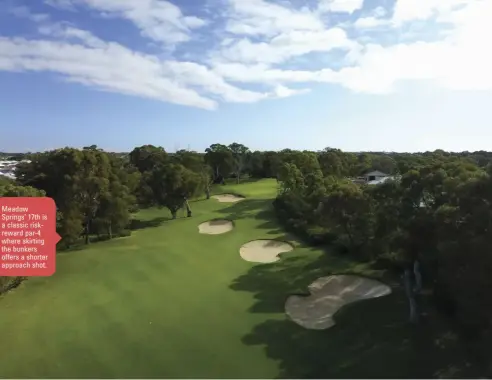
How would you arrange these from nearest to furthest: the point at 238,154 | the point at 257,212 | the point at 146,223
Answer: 1. the point at 146,223
2. the point at 257,212
3. the point at 238,154

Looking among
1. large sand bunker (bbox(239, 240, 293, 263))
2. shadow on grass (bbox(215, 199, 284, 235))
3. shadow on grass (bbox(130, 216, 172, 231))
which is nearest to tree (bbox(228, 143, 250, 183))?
shadow on grass (bbox(215, 199, 284, 235))

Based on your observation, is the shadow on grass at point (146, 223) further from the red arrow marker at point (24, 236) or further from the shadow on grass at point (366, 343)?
the shadow on grass at point (366, 343)

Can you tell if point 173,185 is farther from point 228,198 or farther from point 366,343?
point 366,343

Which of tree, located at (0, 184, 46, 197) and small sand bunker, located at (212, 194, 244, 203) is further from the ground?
tree, located at (0, 184, 46, 197)

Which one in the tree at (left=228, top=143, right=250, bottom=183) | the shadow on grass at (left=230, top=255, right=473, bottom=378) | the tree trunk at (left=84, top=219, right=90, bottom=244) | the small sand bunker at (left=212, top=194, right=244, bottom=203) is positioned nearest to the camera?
the shadow on grass at (left=230, top=255, right=473, bottom=378)

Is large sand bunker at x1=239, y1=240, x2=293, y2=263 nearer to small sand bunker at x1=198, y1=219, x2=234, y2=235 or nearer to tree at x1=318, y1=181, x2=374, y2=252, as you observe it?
tree at x1=318, y1=181, x2=374, y2=252

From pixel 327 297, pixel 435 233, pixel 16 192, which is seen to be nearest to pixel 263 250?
pixel 327 297
